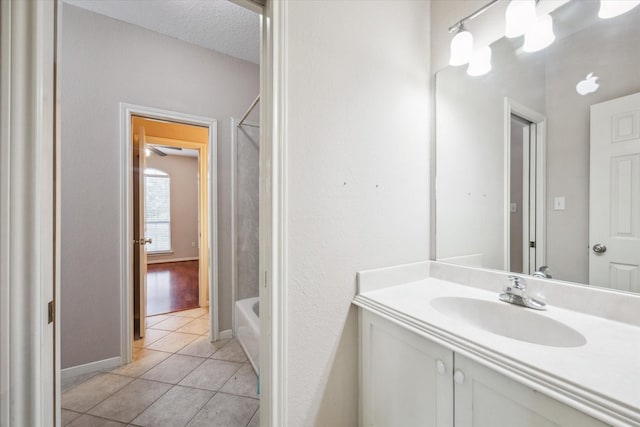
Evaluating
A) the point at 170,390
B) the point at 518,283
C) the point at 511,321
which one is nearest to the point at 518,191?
the point at 518,283

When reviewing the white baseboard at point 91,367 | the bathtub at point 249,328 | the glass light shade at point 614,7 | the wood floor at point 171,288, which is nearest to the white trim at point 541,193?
the glass light shade at point 614,7

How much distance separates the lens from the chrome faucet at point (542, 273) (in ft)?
3.46

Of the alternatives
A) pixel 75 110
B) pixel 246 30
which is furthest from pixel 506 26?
pixel 75 110

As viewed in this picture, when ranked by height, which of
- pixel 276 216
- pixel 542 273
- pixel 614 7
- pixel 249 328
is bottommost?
pixel 249 328

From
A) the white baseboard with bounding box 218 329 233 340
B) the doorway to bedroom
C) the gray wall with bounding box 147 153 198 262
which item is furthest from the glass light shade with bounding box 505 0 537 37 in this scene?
the gray wall with bounding box 147 153 198 262

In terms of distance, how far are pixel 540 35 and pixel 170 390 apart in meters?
2.82

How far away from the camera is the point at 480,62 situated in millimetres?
1280

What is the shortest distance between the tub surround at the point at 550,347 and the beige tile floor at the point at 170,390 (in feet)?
3.86

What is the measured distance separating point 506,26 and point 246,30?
74.7 inches

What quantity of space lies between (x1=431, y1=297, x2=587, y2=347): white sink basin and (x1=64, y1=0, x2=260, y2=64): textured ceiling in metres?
2.40

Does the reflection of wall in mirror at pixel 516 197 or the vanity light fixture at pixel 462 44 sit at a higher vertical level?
the vanity light fixture at pixel 462 44

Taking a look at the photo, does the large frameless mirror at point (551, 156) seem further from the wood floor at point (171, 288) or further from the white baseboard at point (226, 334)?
the wood floor at point (171, 288)

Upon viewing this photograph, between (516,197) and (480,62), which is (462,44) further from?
(516,197)

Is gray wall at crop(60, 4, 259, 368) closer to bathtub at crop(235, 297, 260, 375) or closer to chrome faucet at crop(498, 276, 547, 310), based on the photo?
bathtub at crop(235, 297, 260, 375)
